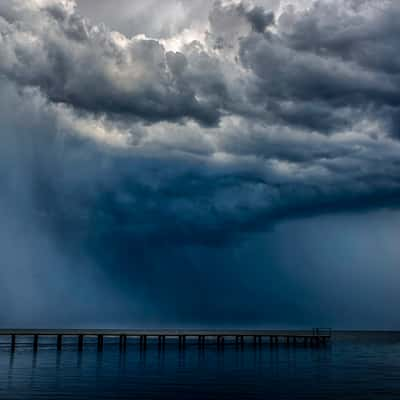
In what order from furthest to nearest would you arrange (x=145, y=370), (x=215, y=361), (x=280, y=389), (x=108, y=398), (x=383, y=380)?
1. (x=215, y=361)
2. (x=145, y=370)
3. (x=383, y=380)
4. (x=280, y=389)
5. (x=108, y=398)

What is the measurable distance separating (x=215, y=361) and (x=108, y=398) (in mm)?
33144

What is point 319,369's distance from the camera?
5781cm

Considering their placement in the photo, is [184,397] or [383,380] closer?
[184,397]

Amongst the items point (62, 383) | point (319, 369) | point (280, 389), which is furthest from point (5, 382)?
point (319, 369)

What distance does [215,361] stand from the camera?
66812mm

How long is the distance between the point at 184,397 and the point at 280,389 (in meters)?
8.75

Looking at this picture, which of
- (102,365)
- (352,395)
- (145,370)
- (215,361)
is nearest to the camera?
(352,395)

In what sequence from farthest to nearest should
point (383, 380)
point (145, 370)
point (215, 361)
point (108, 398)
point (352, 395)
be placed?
point (215, 361), point (145, 370), point (383, 380), point (352, 395), point (108, 398)

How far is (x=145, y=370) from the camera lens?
54.4m

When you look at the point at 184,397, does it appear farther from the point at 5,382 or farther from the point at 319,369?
the point at 319,369

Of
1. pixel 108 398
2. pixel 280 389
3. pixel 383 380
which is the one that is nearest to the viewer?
pixel 108 398

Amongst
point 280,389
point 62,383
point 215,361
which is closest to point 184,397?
point 280,389

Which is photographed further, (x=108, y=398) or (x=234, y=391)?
(x=234, y=391)

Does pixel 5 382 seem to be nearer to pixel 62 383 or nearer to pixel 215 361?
pixel 62 383
